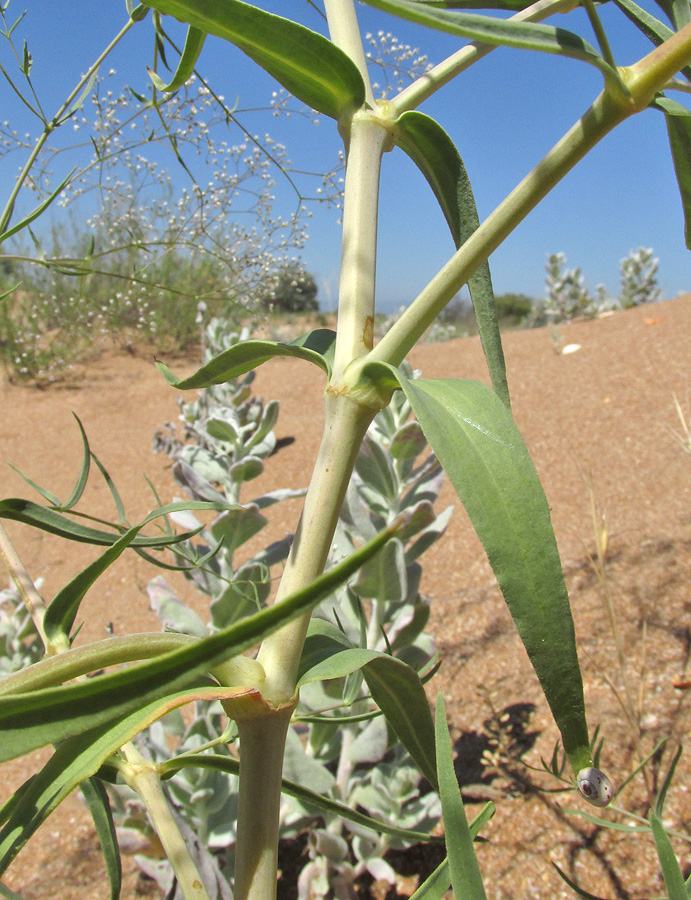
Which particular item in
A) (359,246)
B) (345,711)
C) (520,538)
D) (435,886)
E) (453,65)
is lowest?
(345,711)

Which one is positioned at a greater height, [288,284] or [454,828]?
[288,284]

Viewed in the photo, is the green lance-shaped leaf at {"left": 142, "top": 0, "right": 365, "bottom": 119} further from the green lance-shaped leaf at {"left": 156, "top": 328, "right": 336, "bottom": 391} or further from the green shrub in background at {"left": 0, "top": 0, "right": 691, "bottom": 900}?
the green lance-shaped leaf at {"left": 156, "top": 328, "right": 336, "bottom": 391}

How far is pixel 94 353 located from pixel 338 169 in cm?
518

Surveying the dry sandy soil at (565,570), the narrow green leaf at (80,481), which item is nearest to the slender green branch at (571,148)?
the narrow green leaf at (80,481)

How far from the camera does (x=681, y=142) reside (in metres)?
0.37

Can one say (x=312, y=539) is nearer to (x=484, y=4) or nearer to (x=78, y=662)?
(x=78, y=662)

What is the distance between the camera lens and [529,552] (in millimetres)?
242

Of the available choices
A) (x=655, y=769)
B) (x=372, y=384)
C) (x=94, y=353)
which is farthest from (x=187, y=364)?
(x=372, y=384)

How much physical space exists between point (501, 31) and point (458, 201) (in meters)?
0.09

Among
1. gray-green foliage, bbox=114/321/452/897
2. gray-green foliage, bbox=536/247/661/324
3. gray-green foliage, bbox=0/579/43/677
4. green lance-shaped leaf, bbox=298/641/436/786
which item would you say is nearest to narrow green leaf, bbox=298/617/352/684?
green lance-shaped leaf, bbox=298/641/436/786

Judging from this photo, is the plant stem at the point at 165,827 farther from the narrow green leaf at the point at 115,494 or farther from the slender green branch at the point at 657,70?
the slender green branch at the point at 657,70

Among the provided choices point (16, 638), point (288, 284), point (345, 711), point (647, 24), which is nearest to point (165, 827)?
point (647, 24)

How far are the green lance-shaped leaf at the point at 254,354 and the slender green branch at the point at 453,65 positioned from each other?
0.41 feet

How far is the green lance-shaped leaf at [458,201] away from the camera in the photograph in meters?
0.36
